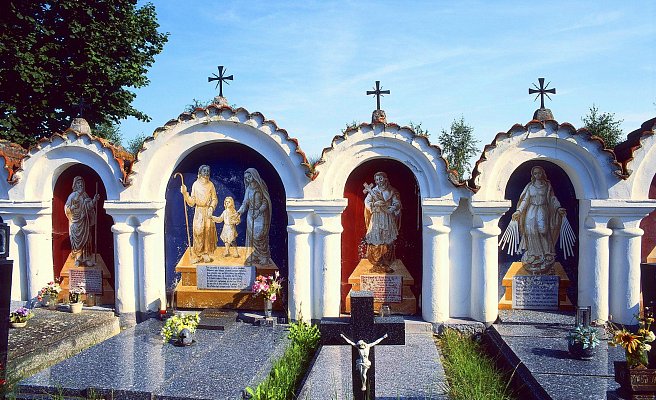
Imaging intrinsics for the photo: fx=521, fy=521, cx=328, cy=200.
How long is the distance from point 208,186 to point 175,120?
4.71ft

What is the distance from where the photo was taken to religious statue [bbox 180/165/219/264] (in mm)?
10430

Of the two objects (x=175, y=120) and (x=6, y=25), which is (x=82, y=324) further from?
(x=6, y=25)

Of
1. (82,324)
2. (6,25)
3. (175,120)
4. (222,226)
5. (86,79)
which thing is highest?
(6,25)

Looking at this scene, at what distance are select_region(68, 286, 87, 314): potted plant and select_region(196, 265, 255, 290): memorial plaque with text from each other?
2334 mm

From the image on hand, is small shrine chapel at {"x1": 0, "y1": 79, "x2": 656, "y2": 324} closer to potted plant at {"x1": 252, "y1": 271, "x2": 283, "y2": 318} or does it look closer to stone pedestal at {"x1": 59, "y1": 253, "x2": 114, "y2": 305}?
stone pedestal at {"x1": 59, "y1": 253, "x2": 114, "y2": 305}

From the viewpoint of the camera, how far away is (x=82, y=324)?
9469 mm

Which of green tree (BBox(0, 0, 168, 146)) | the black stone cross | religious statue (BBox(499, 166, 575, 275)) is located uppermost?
green tree (BBox(0, 0, 168, 146))

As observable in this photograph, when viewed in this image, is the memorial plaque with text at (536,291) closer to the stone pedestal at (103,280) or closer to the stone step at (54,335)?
the stone step at (54,335)

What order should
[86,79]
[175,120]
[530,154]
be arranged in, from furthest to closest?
1. [86,79]
2. [175,120]
3. [530,154]

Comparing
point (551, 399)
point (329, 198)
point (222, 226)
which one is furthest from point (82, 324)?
point (551, 399)

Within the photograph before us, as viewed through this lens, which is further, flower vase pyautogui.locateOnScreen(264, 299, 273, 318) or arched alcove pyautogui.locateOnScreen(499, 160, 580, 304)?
flower vase pyautogui.locateOnScreen(264, 299, 273, 318)

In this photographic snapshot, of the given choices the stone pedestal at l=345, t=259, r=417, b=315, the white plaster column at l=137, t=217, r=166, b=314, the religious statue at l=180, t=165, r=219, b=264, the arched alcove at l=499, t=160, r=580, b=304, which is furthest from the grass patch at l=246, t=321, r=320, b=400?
the arched alcove at l=499, t=160, r=580, b=304

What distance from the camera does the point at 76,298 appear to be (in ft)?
34.3

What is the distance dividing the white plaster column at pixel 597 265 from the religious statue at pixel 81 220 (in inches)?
381
